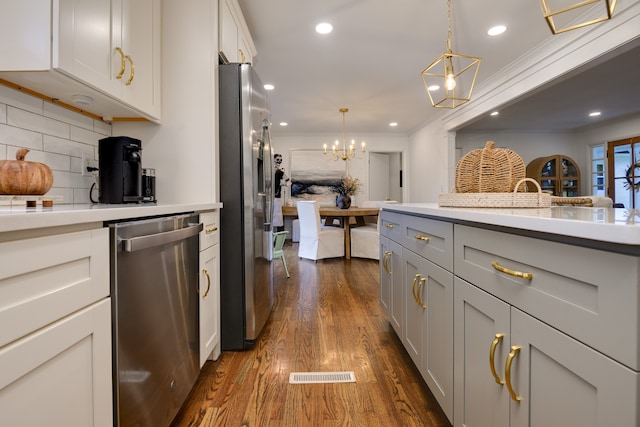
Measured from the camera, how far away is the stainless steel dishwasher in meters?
0.93

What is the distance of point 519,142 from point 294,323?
23.2 ft

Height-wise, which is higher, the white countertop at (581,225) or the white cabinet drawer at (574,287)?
the white countertop at (581,225)

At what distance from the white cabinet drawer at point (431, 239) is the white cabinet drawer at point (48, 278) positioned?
110 cm

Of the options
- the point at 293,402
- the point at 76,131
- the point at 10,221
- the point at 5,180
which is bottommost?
the point at 293,402

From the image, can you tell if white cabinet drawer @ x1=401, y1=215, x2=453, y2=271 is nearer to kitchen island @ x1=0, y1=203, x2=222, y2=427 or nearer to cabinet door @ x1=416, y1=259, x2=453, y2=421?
cabinet door @ x1=416, y1=259, x2=453, y2=421

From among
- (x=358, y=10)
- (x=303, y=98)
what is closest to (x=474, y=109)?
(x=303, y=98)

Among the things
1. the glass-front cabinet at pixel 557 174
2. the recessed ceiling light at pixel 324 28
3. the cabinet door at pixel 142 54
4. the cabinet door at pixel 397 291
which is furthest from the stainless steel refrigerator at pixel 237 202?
the glass-front cabinet at pixel 557 174

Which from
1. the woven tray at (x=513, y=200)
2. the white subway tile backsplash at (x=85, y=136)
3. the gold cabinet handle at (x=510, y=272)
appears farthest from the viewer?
the white subway tile backsplash at (x=85, y=136)

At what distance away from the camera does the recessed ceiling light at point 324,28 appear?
2830 mm

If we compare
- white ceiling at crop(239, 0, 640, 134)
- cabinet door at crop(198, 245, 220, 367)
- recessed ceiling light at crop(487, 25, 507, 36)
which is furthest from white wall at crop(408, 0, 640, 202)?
cabinet door at crop(198, 245, 220, 367)

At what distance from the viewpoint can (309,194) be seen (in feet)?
23.7

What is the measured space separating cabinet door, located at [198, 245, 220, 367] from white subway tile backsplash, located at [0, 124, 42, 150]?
84 cm

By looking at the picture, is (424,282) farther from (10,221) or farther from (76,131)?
(76,131)

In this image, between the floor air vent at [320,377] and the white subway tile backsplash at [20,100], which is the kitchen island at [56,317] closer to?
the white subway tile backsplash at [20,100]
